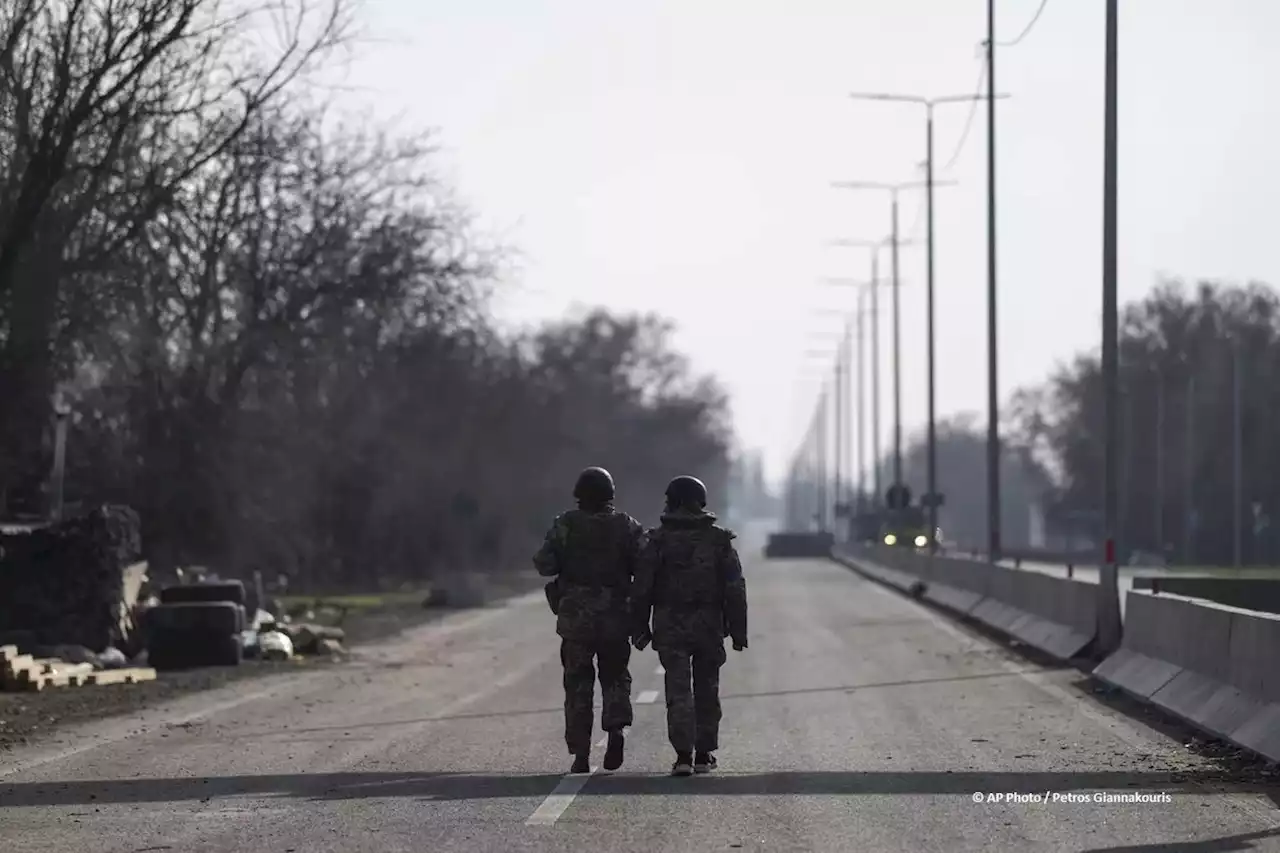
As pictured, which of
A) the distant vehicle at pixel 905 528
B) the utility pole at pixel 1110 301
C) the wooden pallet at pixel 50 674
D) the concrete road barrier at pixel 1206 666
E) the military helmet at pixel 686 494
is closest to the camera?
the military helmet at pixel 686 494

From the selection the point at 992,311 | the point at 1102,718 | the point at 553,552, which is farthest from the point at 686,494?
the point at 992,311

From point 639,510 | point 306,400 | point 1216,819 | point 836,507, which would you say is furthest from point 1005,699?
point 639,510

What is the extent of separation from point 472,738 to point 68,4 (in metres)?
12.5

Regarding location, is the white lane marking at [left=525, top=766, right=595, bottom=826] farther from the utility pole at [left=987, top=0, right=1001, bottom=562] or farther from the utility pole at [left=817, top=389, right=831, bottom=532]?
the utility pole at [left=817, top=389, right=831, bottom=532]

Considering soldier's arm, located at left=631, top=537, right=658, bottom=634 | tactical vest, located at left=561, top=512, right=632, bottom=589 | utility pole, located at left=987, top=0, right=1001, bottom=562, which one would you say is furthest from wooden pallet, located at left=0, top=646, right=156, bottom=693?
utility pole, located at left=987, top=0, right=1001, bottom=562

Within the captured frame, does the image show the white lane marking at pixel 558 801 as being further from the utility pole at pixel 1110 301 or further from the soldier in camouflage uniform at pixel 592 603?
the utility pole at pixel 1110 301

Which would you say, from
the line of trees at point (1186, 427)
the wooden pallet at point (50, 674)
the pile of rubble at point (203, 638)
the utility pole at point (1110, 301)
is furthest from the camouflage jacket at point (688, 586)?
the line of trees at point (1186, 427)

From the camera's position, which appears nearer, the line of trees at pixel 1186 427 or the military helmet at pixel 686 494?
the military helmet at pixel 686 494

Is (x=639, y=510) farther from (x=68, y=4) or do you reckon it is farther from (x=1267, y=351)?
(x=68, y=4)

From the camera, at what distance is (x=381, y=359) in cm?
5022

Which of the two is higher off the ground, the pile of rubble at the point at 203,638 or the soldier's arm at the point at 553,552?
the soldier's arm at the point at 553,552

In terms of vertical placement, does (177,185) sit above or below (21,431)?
above

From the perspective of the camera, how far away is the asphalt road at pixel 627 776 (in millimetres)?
10797

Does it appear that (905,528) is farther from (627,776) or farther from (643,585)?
(627,776)
